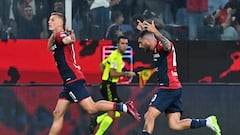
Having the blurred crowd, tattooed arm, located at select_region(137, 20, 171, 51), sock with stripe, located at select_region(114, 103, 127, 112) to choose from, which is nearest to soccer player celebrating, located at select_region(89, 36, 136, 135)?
the blurred crowd

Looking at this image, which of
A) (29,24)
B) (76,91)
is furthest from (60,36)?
(29,24)

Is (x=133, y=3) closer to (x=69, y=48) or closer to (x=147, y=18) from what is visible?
(x=147, y=18)

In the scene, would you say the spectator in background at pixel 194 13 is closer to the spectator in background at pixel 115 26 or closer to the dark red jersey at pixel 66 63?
the spectator in background at pixel 115 26

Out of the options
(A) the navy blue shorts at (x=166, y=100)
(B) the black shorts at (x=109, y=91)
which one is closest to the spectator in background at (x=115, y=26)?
(B) the black shorts at (x=109, y=91)

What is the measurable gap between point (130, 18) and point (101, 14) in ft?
1.70

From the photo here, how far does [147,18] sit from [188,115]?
6.13ft

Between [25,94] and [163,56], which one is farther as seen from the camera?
[25,94]

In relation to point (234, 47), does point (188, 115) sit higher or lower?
lower

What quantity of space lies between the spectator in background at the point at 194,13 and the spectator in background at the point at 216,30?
0.10 metres

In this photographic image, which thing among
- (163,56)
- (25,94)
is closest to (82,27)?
(25,94)

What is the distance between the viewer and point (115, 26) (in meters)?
15.7

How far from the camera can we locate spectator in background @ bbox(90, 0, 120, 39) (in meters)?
15.7

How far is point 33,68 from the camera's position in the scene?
51.1 feet

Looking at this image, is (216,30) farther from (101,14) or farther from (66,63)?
(66,63)
